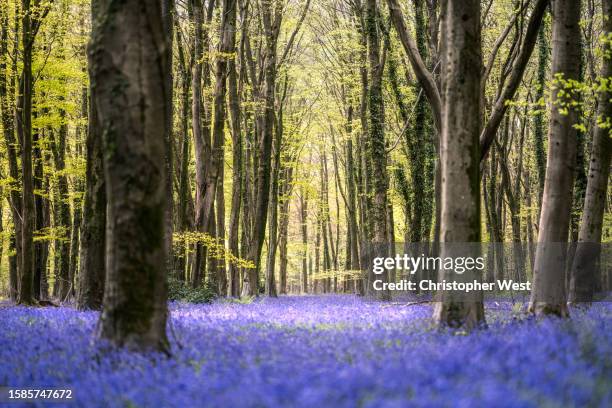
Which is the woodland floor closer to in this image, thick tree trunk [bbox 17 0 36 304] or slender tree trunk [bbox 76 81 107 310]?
slender tree trunk [bbox 76 81 107 310]

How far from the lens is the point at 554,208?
9.90 metres

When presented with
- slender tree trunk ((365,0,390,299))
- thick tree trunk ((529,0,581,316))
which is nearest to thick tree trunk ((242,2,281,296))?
slender tree trunk ((365,0,390,299))

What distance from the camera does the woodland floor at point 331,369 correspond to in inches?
137

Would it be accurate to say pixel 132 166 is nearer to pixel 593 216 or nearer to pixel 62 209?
pixel 593 216

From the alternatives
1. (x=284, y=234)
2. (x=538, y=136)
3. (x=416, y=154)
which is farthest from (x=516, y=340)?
(x=284, y=234)

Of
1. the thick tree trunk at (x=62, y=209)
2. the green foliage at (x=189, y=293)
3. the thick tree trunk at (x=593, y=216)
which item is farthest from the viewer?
the thick tree trunk at (x=62, y=209)

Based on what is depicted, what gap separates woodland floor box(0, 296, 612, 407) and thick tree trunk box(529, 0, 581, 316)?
2.13 m

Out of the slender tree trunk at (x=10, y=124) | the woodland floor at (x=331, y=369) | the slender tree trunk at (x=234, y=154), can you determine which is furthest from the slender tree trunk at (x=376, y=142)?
the slender tree trunk at (x=10, y=124)

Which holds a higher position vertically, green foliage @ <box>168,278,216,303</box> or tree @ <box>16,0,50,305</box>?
tree @ <box>16,0,50,305</box>

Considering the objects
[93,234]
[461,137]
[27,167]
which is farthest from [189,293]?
[461,137]

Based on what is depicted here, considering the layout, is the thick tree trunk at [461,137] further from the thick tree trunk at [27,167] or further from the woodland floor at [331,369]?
the thick tree trunk at [27,167]

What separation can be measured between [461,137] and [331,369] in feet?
16.8

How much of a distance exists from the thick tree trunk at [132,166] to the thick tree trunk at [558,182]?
261 inches

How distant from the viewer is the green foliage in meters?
A: 17.0
